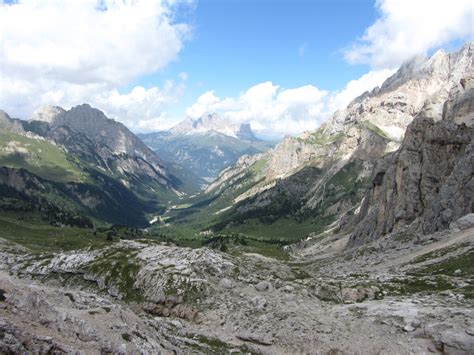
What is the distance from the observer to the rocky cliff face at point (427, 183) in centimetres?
9501

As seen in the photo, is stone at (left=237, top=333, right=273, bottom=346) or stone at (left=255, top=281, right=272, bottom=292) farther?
stone at (left=255, top=281, right=272, bottom=292)

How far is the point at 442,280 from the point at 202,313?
30551 millimetres

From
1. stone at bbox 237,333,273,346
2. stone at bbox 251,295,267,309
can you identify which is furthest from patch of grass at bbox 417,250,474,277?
stone at bbox 237,333,273,346

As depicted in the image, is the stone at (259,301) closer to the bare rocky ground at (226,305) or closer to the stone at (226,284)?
the bare rocky ground at (226,305)

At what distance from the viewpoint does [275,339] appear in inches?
1713

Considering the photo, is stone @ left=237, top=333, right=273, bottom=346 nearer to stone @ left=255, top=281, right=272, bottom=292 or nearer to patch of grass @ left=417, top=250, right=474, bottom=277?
stone @ left=255, top=281, right=272, bottom=292

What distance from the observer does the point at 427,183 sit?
12231 cm

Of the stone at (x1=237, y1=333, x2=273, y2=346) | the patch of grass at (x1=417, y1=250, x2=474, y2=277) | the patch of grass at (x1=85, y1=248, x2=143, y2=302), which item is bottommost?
the stone at (x1=237, y1=333, x2=273, y2=346)

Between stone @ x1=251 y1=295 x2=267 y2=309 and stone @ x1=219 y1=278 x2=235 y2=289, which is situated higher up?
stone @ x1=219 y1=278 x2=235 y2=289

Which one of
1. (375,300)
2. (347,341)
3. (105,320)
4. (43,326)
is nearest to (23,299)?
(43,326)

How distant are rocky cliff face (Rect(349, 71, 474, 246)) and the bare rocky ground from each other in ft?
55.7

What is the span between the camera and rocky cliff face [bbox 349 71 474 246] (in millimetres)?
95012

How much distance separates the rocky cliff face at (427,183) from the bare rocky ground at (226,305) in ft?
55.7

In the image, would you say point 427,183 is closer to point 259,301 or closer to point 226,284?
point 226,284
